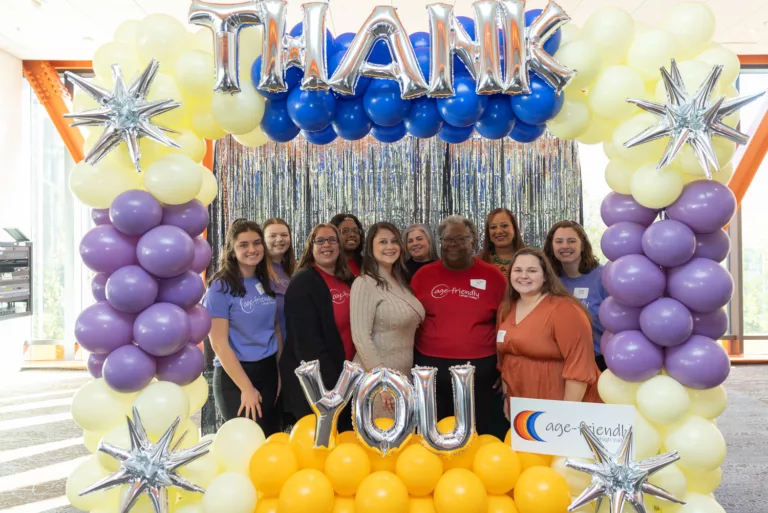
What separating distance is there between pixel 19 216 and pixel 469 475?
5.85 m

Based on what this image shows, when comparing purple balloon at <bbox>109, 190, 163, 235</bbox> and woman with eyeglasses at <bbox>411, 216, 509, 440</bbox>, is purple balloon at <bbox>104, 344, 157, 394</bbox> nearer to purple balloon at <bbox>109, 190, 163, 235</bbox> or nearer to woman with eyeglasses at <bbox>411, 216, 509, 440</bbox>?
purple balloon at <bbox>109, 190, 163, 235</bbox>

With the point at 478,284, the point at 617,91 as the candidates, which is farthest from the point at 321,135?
the point at 617,91

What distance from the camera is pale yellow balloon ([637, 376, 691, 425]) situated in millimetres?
1958

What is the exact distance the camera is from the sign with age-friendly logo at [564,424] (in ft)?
6.43

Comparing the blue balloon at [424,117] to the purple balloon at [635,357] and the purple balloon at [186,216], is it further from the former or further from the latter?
the purple balloon at [635,357]

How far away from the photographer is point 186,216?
2078 millimetres

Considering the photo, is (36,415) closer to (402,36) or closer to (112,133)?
(112,133)

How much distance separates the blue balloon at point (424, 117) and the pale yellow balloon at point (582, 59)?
18.5 inches

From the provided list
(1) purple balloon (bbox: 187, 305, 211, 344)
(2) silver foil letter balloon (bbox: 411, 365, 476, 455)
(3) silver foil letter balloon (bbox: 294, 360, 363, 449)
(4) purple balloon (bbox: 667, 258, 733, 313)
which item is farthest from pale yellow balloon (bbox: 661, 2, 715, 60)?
(1) purple balloon (bbox: 187, 305, 211, 344)

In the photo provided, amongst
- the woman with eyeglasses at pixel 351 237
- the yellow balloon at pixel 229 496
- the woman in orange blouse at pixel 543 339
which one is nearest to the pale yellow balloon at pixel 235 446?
the yellow balloon at pixel 229 496

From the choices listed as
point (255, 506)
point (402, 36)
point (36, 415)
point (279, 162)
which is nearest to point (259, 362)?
point (255, 506)

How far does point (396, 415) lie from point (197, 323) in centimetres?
80

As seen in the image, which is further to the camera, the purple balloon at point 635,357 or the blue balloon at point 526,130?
the blue balloon at point 526,130

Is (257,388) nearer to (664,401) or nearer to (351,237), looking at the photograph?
(351,237)
